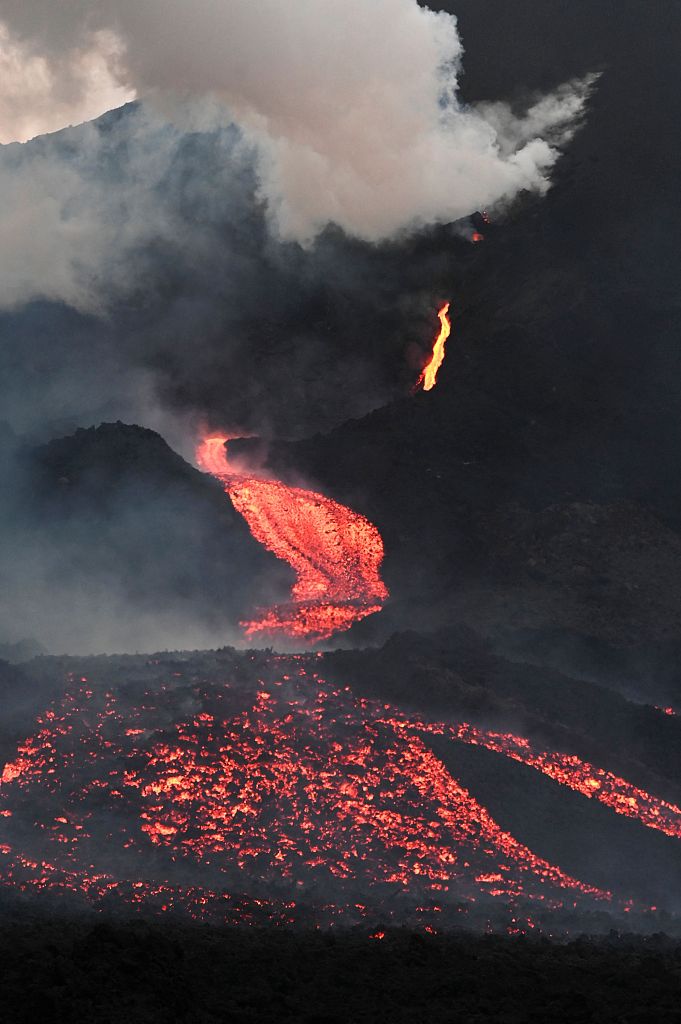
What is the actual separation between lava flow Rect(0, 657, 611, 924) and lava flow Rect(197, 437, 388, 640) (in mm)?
8893

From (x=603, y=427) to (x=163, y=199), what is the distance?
22252 mm

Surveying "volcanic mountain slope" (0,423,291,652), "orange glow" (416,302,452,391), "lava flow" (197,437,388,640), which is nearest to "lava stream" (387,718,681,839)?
"lava flow" (197,437,388,640)

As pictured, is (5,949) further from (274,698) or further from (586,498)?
(586,498)

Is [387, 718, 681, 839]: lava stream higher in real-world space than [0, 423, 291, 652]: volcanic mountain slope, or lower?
lower

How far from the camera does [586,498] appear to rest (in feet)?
132

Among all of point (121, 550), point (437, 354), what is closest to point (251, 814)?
point (121, 550)

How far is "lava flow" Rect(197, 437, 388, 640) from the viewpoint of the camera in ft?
118

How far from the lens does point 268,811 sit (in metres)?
22.5

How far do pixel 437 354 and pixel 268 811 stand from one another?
2832cm

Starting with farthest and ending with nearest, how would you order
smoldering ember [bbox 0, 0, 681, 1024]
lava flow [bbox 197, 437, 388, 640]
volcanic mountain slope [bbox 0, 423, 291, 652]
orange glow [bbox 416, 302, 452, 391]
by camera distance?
orange glow [bbox 416, 302, 452, 391] < volcanic mountain slope [bbox 0, 423, 291, 652] < lava flow [bbox 197, 437, 388, 640] < smoldering ember [bbox 0, 0, 681, 1024]

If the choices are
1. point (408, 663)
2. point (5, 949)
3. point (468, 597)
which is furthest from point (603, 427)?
point (5, 949)

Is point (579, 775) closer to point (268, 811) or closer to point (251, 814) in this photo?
point (268, 811)

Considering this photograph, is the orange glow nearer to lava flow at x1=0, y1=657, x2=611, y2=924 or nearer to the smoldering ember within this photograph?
the smoldering ember

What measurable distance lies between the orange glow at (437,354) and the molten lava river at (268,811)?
21491 mm
